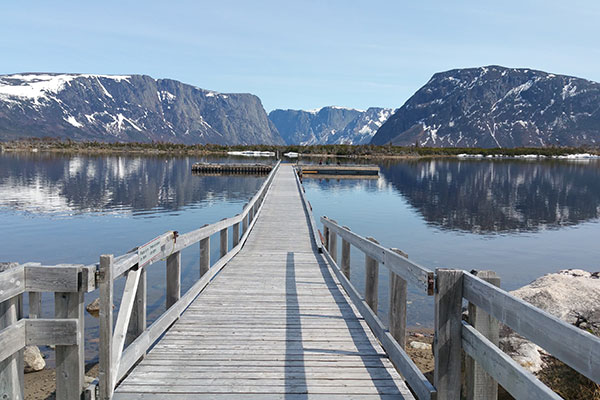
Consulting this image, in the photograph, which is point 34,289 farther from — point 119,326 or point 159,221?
point 159,221

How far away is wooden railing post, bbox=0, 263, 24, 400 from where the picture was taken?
11.2ft

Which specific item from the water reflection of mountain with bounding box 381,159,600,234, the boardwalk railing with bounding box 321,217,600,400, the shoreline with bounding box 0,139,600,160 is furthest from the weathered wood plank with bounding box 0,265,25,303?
the shoreline with bounding box 0,139,600,160

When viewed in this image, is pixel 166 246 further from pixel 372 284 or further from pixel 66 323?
pixel 372 284

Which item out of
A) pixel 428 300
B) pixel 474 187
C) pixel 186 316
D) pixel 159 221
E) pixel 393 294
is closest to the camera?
pixel 393 294

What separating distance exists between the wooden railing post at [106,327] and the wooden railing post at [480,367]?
2.86 metres

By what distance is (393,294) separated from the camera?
18.9 feet

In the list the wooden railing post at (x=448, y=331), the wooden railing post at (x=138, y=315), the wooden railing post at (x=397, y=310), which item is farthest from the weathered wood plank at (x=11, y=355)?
the wooden railing post at (x=397, y=310)

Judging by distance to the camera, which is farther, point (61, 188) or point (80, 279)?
point (61, 188)

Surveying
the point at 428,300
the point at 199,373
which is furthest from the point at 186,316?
the point at 428,300

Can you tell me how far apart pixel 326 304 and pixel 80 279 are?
4566 mm

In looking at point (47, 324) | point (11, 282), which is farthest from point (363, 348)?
point (11, 282)

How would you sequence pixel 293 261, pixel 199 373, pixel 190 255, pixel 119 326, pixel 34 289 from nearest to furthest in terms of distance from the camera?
pixel 34 289, pixel 119 326, pixel 199 373, pixel 293 261, pixel 190 255

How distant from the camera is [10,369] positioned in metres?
3.43

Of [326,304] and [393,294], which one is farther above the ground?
[393,294]
